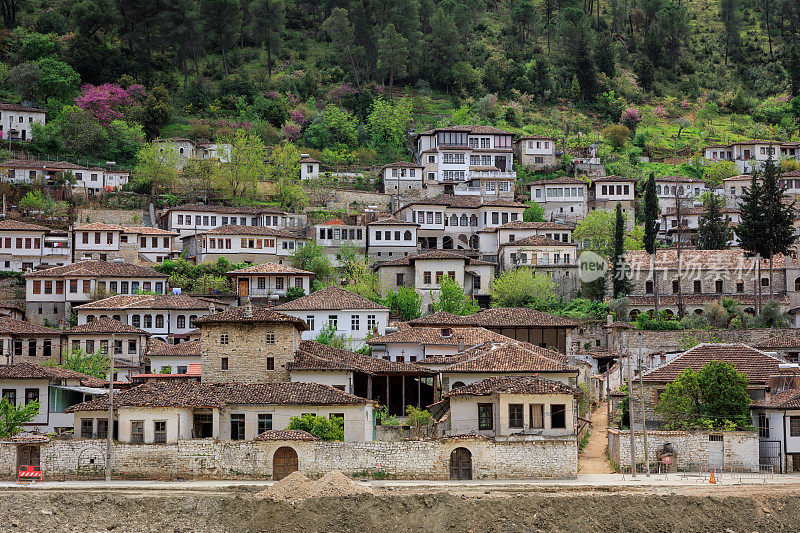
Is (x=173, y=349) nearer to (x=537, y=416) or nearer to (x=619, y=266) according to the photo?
(x=537, y=416)

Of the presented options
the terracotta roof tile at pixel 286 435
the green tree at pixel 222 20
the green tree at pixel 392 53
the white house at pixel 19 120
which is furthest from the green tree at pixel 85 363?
the green tree at pixel 392 53

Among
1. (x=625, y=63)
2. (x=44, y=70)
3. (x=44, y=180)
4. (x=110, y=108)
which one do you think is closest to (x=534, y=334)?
(x=44, y=180)

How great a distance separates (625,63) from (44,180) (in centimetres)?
8419

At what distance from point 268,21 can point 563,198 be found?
161 ft

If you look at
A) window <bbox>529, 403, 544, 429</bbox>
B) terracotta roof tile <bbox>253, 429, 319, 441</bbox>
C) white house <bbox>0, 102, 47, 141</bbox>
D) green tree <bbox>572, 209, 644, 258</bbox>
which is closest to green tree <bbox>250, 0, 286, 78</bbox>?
white house <bbox>0, 102, 47, 141</bbox>

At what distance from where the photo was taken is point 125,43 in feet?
414

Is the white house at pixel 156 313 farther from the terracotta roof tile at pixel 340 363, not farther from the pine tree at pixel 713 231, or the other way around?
the pine tree at pixel 713 231

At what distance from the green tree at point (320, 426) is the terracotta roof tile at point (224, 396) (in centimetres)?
72

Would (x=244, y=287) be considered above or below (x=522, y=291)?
above

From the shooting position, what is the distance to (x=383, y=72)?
5113 inches

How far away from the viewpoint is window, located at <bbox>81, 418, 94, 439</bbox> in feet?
152

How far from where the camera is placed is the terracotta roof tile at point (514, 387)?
44.9 metres

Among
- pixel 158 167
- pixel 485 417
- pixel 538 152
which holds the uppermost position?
pixel 538 152

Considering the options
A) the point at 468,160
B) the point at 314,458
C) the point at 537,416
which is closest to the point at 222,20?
the point at 468,160
